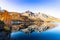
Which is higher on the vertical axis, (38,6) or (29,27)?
(38,6)

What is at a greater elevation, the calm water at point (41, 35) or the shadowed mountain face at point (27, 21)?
the shadowed mountain face at point (27, 21)

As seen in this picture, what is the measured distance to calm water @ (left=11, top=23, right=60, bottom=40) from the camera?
11.8 ft

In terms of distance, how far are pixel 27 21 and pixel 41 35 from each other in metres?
0.46

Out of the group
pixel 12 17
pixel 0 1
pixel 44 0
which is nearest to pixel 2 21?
pixel 12 17

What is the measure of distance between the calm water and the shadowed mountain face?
92 millimetres

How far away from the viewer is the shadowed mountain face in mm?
3641

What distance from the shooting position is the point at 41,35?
3.63 m

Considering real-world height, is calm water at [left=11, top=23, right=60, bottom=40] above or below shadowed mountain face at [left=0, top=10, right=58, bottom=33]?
below

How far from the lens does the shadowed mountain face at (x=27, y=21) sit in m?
3.64

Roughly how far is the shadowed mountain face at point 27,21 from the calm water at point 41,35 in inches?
3.6

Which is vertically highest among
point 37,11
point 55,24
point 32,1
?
→ point 32,1

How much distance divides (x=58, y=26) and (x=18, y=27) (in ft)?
3.02

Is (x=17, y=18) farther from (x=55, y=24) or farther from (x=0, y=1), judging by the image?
(x=55, y=24)

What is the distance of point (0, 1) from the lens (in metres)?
3.73
